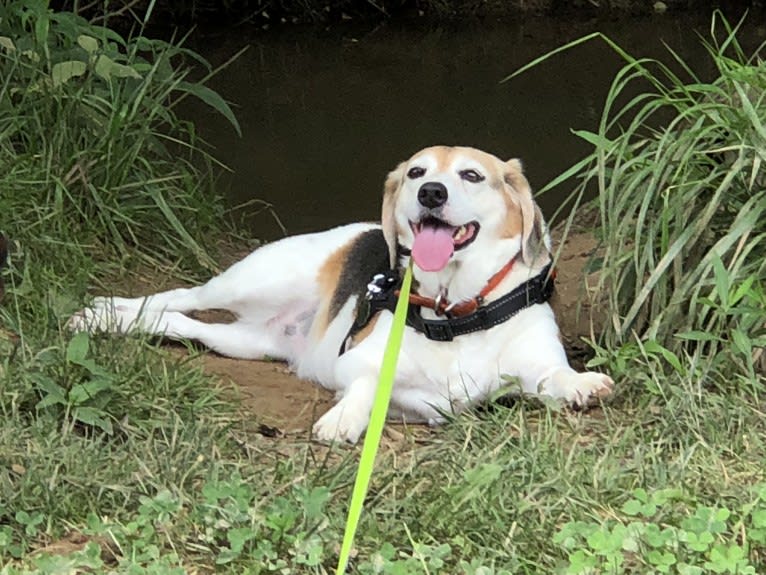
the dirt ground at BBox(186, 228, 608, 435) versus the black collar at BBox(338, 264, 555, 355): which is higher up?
the black collar at BBox(338, 264, 555, 355)

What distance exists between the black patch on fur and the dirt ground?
12.9 inches

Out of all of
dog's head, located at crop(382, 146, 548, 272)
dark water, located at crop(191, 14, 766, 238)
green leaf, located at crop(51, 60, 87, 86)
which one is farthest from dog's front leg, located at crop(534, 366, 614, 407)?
dark water, located at crop(191, 14, 766, 238)

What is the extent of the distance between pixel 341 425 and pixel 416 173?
2.93 ft

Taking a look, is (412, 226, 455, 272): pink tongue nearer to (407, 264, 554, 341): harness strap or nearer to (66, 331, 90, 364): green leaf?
(407, 264, 554, 341): harness strap

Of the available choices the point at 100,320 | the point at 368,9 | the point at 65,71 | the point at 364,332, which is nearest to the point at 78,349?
the point at 100,320

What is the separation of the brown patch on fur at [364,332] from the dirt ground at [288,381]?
0.23 m

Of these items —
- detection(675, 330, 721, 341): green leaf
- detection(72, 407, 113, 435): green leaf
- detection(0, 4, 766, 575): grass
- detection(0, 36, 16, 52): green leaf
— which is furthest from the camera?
detection(0, 36, 16, 52): green leaf

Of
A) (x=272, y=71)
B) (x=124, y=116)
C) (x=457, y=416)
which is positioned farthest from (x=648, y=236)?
(x=272, y=71)

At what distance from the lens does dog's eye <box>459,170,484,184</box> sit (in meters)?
4.06

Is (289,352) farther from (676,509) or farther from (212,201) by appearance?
(676,509)

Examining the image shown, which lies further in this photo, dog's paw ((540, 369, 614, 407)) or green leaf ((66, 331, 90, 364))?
dog's paw ((540, 369, 614, 407))

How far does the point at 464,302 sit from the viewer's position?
4.08m

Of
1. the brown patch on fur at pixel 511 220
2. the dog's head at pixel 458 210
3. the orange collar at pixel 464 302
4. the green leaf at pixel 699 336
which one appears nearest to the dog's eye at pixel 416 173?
the dog's head at pixel 458 210

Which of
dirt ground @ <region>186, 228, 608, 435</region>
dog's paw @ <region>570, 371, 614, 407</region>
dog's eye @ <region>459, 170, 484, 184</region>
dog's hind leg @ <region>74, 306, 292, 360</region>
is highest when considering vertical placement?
dog's eye @ <region>459, 170, 484, 184</region>
